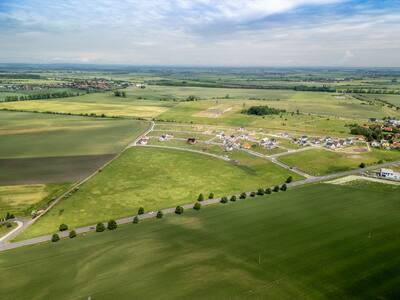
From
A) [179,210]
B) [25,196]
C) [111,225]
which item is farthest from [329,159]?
[25,196]

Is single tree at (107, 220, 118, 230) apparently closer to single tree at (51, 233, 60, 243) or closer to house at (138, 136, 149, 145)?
single tree at (51, 233, 60, 243)

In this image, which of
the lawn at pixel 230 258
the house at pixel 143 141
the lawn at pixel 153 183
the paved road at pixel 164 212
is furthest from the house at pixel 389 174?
the house at pixel 143 141

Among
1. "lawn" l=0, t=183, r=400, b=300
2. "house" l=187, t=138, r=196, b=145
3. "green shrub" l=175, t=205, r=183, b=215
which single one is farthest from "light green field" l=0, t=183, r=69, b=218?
"house" l=187, t=138, r=196, b=145

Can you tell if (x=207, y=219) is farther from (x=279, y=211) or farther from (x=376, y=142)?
(x=376, y=142)

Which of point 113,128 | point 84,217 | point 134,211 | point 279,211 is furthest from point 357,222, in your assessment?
point 113,128

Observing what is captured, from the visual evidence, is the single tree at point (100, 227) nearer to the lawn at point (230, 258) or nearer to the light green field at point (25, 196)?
the lawn at point (230, 258)

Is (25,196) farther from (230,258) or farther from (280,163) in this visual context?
(280,163)
